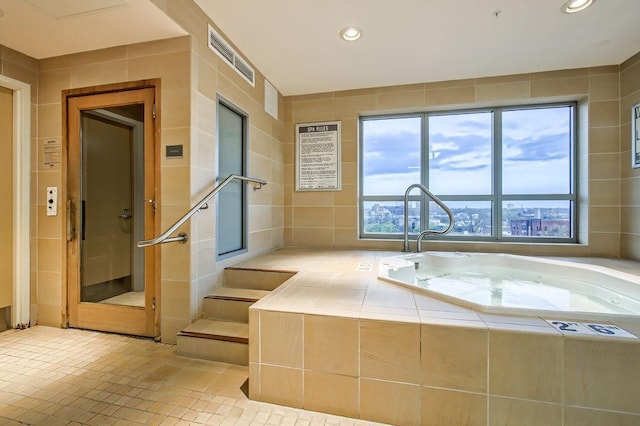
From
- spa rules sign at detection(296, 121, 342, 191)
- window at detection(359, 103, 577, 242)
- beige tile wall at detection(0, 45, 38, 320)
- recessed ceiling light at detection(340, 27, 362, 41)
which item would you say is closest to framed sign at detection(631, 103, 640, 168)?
window at detection(359, 103, 577, 242)

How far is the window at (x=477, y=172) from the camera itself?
3129 millimetres

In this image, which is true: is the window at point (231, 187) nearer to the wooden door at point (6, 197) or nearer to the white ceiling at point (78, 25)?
the white ceiling at point (78, 25)

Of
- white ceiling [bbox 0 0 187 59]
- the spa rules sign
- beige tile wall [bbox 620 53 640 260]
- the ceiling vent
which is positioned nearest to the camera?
white ceiling [bbox 0 0 187 59]

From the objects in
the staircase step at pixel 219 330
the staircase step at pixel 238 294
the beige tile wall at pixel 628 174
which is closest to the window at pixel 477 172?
the beige tile wall at pixel 628 174

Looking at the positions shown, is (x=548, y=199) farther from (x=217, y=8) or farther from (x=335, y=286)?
(x=217, y=8)

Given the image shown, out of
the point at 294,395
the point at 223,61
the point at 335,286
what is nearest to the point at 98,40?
the point at 223,61

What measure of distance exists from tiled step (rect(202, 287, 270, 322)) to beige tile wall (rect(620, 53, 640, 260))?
354cm

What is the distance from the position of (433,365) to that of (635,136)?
3.19 m

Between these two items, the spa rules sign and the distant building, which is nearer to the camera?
the distant building

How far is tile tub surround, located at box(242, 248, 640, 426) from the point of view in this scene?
1082 mm

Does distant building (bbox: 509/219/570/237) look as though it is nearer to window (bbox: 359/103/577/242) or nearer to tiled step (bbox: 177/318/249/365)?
window (bbox: 359/103/577/242)

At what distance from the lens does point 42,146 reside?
2.24 meters

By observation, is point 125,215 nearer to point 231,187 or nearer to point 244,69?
point 231,187

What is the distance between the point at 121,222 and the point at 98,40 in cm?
139
